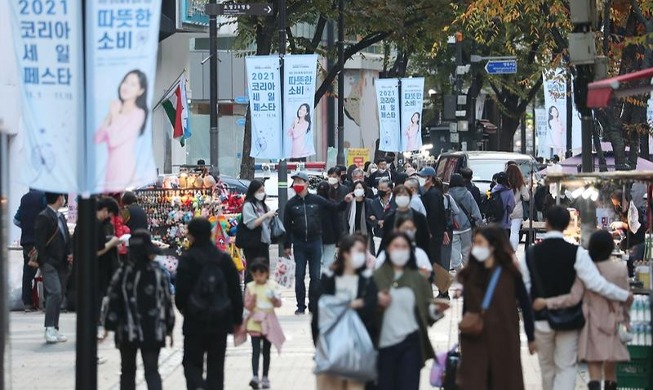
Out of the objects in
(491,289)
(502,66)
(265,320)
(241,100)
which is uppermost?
(502,66)

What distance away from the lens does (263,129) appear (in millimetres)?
25234

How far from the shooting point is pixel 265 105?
2533cm

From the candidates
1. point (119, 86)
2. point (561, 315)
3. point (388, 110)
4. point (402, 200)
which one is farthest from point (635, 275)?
point (388, 110)

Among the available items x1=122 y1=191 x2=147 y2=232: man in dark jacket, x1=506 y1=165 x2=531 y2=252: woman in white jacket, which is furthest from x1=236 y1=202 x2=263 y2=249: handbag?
x1=506 y1=165 x2=531 y2=252: woman in white jacket

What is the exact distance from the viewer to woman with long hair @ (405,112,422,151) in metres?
37.9

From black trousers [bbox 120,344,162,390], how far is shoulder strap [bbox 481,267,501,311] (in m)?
2.52

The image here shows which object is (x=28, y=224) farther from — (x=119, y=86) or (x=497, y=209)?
(x=119, y=86)

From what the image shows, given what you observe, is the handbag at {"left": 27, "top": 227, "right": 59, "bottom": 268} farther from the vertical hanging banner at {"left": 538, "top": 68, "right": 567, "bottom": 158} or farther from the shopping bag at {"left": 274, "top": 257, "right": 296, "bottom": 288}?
the vertical hanging banner at {"left": 538, "top": 68, "right": 567, "bottom": 158}

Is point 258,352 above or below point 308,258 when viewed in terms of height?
below

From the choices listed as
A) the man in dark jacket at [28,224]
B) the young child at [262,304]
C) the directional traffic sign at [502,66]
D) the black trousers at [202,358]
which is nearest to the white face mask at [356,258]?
the black trousers at [202,358]

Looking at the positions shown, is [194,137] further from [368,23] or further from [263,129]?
[263,129]

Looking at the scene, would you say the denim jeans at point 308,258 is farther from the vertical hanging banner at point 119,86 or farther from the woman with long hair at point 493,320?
the vertical hanging banner at point 119,86

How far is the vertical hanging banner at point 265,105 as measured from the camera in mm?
25250

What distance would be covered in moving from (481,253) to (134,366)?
2.86 m
